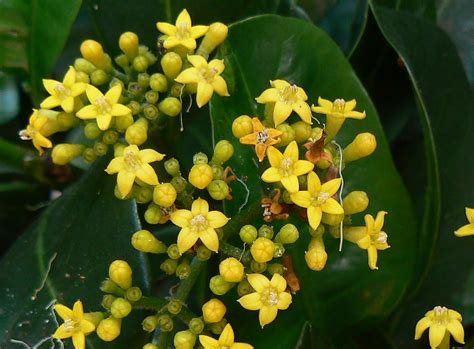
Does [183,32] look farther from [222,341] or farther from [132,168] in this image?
[222,341]

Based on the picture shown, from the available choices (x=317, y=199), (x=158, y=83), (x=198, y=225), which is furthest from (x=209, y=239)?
(x=158, y=83)

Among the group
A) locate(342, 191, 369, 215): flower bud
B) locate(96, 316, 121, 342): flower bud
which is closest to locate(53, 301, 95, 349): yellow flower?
locate(96, 316, 121, 342): flower bud

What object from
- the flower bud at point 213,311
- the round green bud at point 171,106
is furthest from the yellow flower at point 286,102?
the flower bud at point 213,311

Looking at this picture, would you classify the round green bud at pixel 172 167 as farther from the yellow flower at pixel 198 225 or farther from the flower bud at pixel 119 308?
the flower bud at pixel 119 308

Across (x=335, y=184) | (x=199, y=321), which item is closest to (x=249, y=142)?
(x=335, y=184)

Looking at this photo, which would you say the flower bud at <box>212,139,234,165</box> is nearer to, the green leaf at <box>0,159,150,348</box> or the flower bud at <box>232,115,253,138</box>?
the flower bud at <box>232,115,253,138</box>

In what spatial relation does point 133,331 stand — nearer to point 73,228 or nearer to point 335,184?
point 73,228
